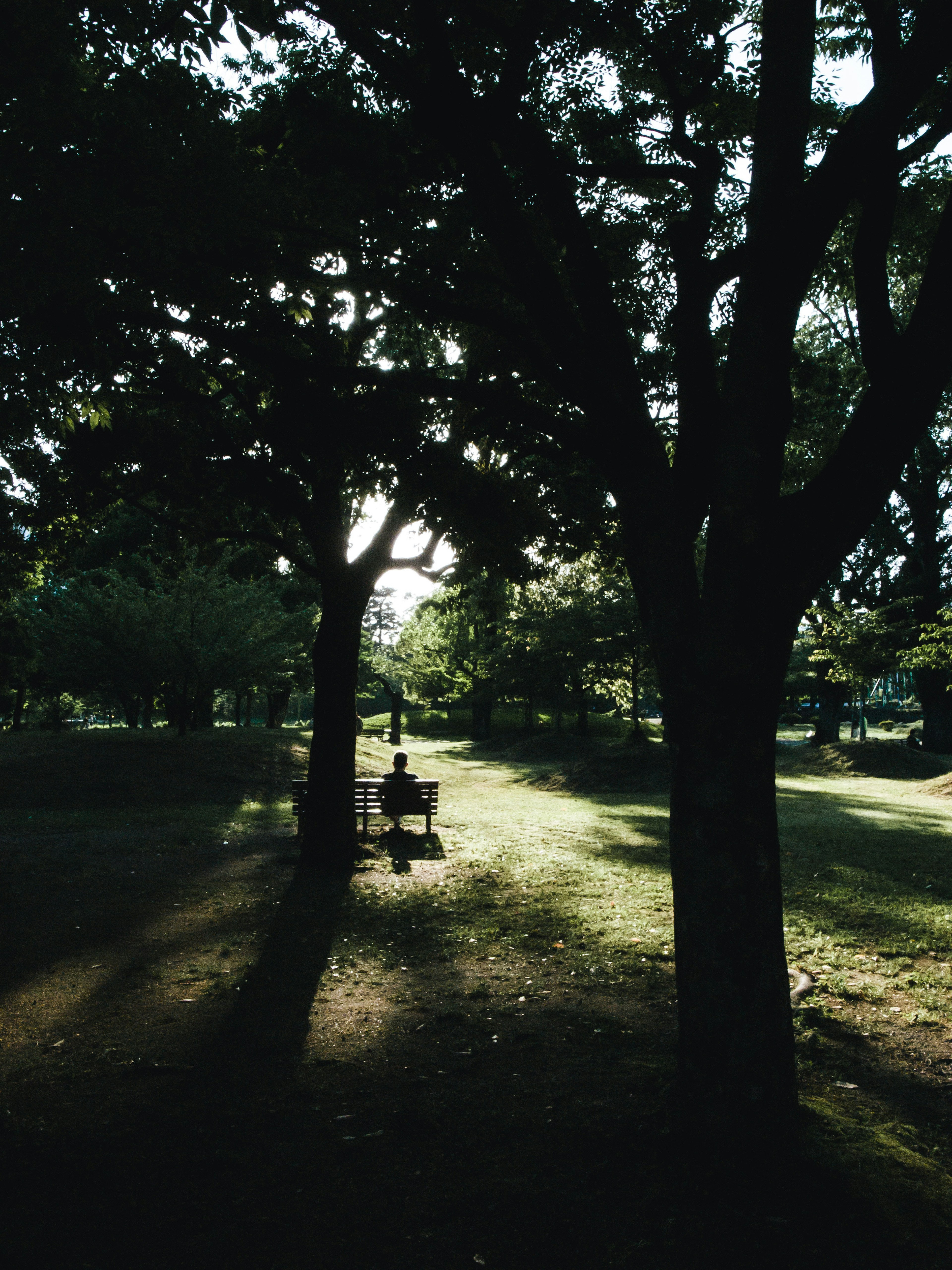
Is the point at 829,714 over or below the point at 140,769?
over

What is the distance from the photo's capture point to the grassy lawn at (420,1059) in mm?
3049

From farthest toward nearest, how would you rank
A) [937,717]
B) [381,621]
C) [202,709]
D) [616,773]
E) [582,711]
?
[381,621] < [582,711] < [937,717] < [202,709] < [616,773]

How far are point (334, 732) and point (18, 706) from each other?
103 ft

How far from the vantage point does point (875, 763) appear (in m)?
26.9

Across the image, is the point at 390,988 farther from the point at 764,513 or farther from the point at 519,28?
the point at 519,28

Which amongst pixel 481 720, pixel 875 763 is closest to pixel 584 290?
pixel 875 763

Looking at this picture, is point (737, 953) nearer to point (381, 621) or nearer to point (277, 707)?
point (277, 707)

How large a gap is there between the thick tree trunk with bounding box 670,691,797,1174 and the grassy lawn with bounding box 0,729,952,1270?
14 centimetres

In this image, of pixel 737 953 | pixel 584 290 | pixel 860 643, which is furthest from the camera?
pixel 860 643

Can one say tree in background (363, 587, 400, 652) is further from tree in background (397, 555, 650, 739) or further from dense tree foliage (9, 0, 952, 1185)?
dense tree foliage (9, 0, 952, 1185)

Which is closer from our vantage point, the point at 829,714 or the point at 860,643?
the point at 860,643

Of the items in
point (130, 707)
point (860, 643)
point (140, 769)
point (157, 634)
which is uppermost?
point (860, 643)

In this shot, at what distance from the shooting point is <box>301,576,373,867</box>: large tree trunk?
10.7 metres

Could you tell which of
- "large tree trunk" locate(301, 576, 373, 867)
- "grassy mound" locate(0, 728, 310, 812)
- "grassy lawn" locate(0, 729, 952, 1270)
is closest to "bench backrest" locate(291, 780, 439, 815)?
"grassy lawn" locate(0, 729, 952, 1270)
